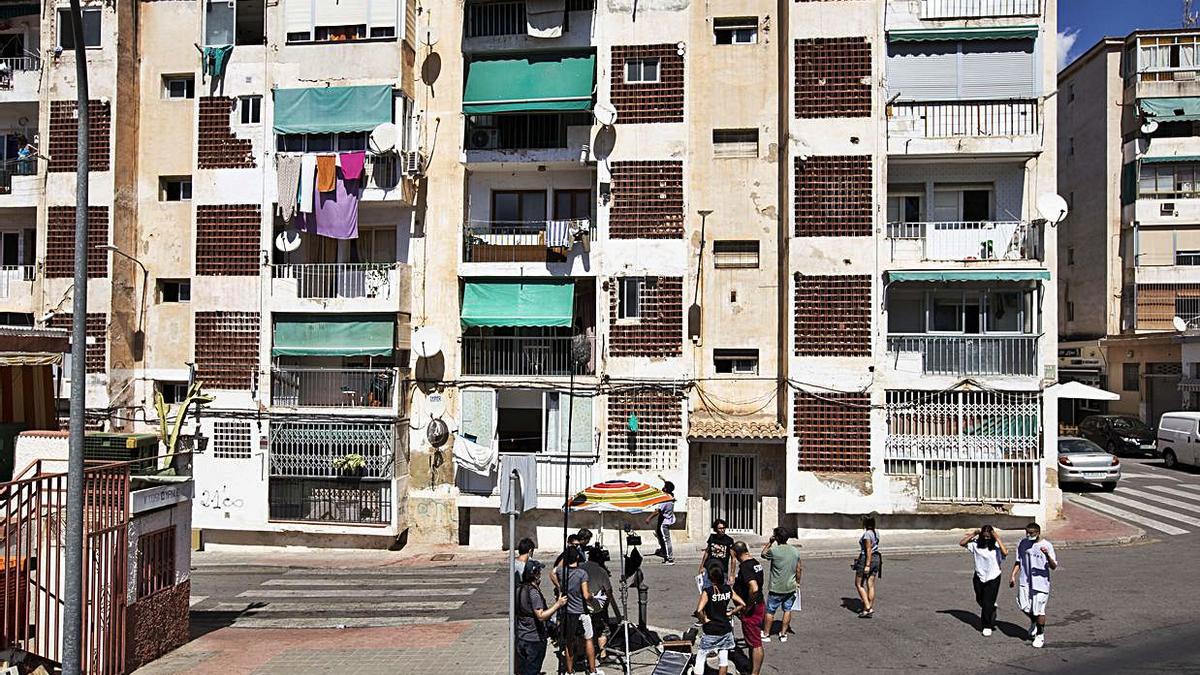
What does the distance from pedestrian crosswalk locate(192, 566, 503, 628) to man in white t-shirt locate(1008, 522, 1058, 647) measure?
9409 millimetres

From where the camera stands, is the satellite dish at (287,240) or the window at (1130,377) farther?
the window at (1130,377)

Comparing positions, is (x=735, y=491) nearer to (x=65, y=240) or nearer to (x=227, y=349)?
(x=227, y=349)

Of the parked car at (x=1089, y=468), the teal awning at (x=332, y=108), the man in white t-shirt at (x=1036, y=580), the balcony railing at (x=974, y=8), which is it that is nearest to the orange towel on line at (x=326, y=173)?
the teal awning at (x=332, y=108)

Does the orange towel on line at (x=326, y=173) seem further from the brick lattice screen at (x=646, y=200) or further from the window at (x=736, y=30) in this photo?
the window at (x=736, y=30)

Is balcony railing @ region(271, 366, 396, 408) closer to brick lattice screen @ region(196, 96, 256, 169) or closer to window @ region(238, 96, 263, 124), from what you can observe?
brick lattice screen @ region(196, 96, 256, 169)

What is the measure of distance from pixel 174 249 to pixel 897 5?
19.9 metres

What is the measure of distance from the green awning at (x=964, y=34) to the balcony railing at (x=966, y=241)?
443 cm

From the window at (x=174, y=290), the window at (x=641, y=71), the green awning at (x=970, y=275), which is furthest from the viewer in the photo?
the window at (x=174, y=290)

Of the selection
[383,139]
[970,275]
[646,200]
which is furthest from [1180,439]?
[383,139]

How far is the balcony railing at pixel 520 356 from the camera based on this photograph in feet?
79.5

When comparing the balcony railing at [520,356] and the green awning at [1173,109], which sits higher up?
the green awning at [1173,109]

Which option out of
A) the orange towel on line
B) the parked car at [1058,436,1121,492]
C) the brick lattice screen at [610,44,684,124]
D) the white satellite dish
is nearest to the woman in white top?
the white satellite dish

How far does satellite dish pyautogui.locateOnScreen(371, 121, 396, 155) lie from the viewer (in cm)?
2352

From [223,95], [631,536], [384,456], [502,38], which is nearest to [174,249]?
[223,95]
